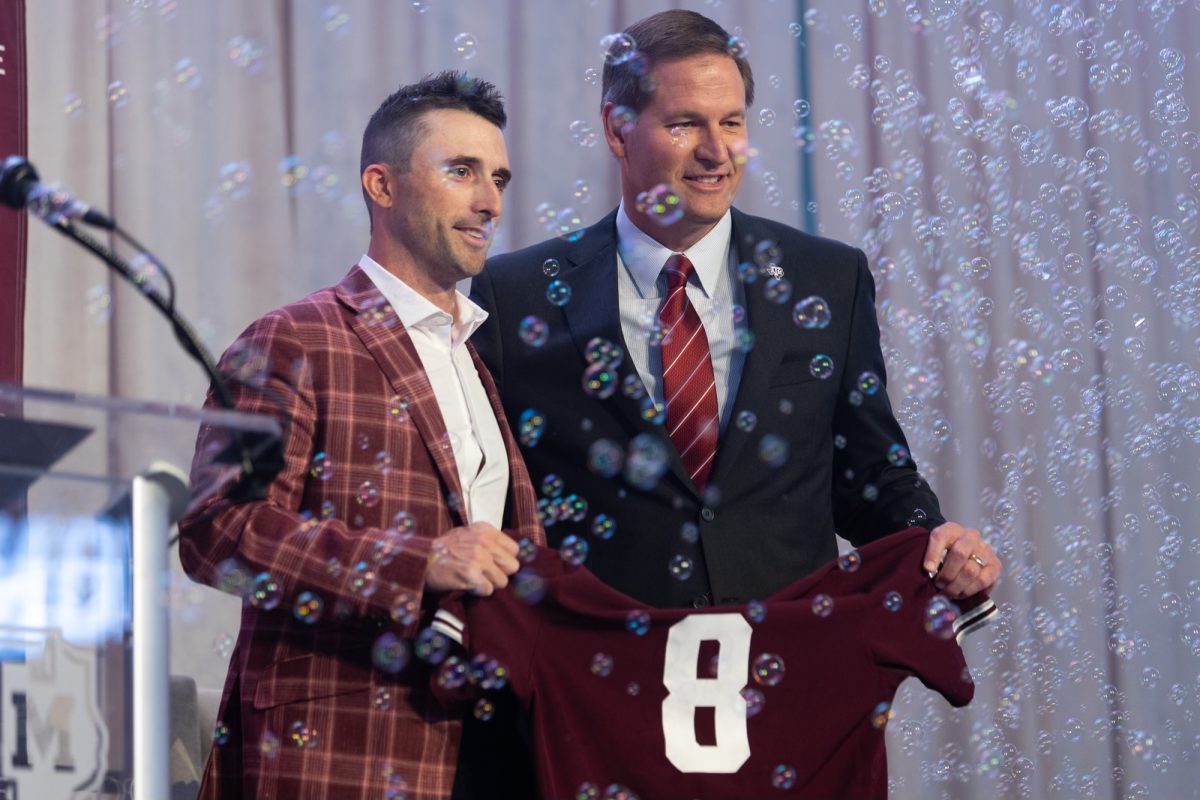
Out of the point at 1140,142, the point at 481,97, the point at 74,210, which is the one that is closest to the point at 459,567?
the point at 74,210

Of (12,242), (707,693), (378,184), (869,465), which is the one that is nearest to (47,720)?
(707,693)

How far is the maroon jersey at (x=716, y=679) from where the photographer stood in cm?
185

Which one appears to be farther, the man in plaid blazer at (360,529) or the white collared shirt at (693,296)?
the white collared shirt at (693,296)

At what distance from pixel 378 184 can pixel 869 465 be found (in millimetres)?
901

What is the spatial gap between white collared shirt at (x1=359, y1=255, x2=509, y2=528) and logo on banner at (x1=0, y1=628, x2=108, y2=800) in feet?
2.44

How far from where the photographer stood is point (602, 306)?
2.28 metres

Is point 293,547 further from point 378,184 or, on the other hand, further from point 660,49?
point 660,49

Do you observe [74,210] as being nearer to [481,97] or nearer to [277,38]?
[481,97]

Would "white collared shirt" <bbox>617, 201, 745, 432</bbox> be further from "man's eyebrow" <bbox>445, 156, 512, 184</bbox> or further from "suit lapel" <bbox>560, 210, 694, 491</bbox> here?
"man's eyebrow" <bbox>445, 156, 512, 184</bbox>

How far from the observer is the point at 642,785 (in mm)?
1854

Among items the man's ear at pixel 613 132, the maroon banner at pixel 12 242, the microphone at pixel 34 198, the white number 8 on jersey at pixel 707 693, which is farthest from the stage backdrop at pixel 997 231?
the microphone at pixel 34 198

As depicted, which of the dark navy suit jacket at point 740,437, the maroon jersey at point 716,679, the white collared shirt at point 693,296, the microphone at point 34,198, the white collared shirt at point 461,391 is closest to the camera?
the microphone at point 34,198

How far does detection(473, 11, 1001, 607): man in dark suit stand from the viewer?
2.11m

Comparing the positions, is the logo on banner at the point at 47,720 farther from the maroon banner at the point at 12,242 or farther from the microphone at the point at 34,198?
the maroon banner at the point at 12,242
